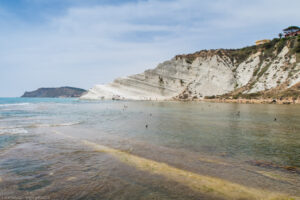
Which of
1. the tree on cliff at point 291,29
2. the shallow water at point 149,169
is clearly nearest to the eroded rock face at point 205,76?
the tree on cliff at point 291,29

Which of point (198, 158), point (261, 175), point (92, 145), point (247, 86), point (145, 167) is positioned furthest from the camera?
point (247, 86)

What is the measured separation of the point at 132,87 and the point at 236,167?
94685 millimetres

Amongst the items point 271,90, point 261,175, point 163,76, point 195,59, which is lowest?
point 261,175

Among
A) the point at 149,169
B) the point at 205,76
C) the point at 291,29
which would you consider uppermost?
the point at 291,29

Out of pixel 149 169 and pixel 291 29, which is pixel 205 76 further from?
pixel 149 169

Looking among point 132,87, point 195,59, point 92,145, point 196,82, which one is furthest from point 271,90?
point 92,145

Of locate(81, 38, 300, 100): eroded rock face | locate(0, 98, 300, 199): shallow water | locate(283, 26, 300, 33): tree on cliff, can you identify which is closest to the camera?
locate(0, 98, 300, 199): shallow water

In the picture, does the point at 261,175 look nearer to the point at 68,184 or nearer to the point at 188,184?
the point at 188,184

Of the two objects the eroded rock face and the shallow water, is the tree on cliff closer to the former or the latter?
the eroded rock face

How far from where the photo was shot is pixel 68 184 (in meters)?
6.43

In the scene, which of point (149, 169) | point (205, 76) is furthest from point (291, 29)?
point (149, 169)

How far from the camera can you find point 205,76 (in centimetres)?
9231

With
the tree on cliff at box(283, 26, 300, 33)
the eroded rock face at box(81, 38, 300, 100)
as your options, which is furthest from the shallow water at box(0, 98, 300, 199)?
the tree on cliff at box(283, 26, 300, 33)

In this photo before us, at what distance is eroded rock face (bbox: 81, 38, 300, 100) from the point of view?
72125 mm
